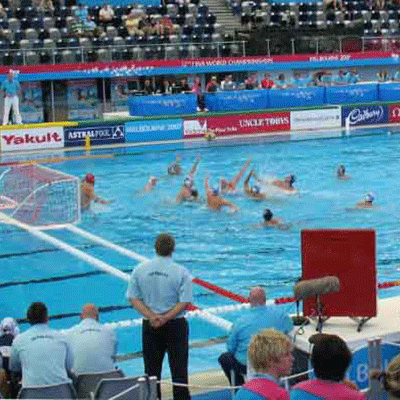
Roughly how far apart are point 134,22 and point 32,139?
7.12 m

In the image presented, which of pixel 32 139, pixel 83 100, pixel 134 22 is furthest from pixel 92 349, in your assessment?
pixel 134 22

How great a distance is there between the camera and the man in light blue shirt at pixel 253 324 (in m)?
7.29

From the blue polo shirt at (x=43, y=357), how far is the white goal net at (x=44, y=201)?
10.2 m

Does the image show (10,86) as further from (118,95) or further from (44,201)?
(44,201)

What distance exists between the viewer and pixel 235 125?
32438 mm

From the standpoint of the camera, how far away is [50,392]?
659 centimetres

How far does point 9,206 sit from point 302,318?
34.6 feet

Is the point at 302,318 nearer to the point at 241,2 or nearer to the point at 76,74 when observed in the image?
the point at 76,74

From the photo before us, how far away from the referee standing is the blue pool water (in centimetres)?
221

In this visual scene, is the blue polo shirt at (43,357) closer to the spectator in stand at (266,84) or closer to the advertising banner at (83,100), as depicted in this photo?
the advertising banner at (83,100)

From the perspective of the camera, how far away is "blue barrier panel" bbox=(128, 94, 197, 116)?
31594 mm

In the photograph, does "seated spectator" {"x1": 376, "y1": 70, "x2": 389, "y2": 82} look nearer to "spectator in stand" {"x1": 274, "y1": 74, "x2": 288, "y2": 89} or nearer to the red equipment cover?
"spectator in stand" {"x1": 274, "y1": 74, "x2": 288, "y2": 89}

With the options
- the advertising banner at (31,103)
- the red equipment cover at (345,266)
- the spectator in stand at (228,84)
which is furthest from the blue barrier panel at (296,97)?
the red equipment cover at (345,266)

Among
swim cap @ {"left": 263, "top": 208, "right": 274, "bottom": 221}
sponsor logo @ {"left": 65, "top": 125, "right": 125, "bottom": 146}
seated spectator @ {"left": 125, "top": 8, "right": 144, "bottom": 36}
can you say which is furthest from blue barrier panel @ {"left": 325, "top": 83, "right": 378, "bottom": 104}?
swim cap @ {"left": 263, "top": 208, "right": 274, "bottom": 221}
